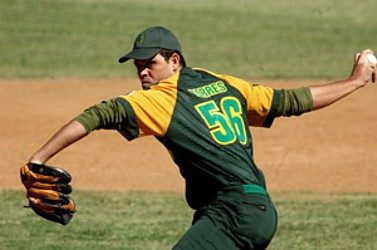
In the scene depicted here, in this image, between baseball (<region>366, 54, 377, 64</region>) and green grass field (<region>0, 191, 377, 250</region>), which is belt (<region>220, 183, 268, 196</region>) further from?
green grass field (<region>0, 191, 377, 250</region>)

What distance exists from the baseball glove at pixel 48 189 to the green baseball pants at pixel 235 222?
2.17 feet

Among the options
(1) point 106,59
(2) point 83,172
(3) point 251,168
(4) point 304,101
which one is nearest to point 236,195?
(3) point 251,168

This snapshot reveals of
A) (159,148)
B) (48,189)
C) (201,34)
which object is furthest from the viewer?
(201,34)

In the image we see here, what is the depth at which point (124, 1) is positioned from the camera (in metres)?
26.2

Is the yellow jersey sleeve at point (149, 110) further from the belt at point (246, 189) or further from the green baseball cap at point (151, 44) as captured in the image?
the belt at point (246, 189)

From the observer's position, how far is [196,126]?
22.1 ft

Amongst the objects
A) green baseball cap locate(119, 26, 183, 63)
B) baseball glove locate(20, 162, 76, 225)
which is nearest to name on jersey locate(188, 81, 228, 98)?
green baseball cap locate(119, 26, 183, 63)

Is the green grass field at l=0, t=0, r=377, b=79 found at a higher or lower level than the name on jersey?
lower

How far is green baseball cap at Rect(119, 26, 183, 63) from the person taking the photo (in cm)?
688

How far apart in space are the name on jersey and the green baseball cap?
28 centimetres

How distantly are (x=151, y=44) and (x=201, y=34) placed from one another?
678 inches

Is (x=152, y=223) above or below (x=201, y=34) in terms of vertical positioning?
above

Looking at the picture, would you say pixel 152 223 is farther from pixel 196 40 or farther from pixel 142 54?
pixel 196 40

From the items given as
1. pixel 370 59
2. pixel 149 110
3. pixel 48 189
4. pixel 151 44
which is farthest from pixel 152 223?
pixel 48 189
